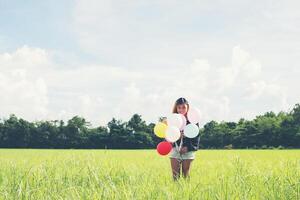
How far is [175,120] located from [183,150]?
561 mm

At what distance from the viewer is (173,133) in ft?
23.1

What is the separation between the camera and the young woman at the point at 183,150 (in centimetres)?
729

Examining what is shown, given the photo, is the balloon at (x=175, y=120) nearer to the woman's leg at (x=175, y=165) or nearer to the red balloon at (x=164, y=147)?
the red balloon at (x=164, y=147)

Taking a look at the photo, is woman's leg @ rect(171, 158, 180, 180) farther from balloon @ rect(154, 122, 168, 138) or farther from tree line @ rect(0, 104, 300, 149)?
tree line @ rect(0, 104, 300, 149)

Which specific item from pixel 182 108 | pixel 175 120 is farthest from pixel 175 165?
pixel 182 108

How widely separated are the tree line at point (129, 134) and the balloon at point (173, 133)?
66.5 meters

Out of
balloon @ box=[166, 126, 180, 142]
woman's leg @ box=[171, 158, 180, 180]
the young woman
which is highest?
balloon @ box=[166, 126, 180, 142]

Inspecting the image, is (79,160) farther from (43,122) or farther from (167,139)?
(43,122)

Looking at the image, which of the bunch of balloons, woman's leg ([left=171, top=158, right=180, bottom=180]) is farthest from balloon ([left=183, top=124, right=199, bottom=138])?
woman's leg ([left=171, top=158, right=180, bottom=180])

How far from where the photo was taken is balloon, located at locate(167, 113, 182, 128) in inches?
278

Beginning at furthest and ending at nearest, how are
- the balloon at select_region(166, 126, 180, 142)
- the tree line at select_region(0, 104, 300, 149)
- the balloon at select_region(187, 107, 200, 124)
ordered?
the tree line at select_region(0, 104, 300, 149)
the balloon at select_region(187, 107, 200, 124)
the balloon at select_region(166, 126, 180, 142)

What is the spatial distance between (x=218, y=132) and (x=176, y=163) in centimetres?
7004

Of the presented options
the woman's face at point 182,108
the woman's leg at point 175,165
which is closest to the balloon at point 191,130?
the woman's face at point 182,108

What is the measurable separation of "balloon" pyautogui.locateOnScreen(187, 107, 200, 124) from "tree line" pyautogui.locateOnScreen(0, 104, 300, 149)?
66.4m
